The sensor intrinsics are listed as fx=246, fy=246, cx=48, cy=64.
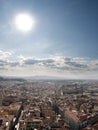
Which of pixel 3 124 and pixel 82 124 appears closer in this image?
pixel 3 124

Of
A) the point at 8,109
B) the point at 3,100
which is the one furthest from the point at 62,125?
the point at 3,100

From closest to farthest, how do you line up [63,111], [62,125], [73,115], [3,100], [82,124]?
[62,125]
[82,124]
[73,115]
[63,111]
[3,100]

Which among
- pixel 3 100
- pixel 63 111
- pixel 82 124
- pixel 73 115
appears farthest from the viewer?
pixel 3 100

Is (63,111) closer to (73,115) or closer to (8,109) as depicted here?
(73,115)

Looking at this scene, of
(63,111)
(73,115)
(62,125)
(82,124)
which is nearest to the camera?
(62,125)

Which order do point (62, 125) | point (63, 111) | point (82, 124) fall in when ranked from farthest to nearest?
point (63, 111), point (82, 124), point (62, 125)

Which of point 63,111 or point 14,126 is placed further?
point 63,111

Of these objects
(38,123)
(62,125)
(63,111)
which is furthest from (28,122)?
(63,111)

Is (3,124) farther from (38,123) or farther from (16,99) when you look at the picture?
(16,99)
